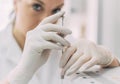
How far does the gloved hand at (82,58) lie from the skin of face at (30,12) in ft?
0.55

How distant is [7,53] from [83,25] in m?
1.44

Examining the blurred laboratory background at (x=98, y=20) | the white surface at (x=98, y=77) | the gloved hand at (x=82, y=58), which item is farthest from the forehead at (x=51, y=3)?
the blurred laboratory background at (x=98, y=20)

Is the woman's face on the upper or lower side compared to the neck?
upper

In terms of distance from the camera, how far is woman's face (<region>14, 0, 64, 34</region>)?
3.04 ft

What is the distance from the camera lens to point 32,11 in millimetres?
954

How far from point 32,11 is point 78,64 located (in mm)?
289

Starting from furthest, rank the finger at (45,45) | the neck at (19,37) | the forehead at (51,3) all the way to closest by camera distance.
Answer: the neck at (19,37)
the forehead at (51,3)
the finger at (45,45)

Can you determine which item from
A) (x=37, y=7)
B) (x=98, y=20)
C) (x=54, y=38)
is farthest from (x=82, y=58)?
(x=98, y=20)

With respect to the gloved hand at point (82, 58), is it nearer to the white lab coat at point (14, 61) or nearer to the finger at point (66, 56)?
the finger at point (66, 56)

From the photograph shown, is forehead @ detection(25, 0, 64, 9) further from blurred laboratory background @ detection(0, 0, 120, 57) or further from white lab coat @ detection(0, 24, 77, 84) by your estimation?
blurred laboratory background @ detection(0, 0, 120, 57)

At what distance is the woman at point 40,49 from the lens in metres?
0.75

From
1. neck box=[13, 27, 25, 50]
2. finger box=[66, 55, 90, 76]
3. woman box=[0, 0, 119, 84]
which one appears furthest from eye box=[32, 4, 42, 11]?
finger box=[66, 55, 90, 76]

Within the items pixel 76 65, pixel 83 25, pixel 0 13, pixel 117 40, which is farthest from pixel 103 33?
pixel 76 65

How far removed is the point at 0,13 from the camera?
6.06 feet
